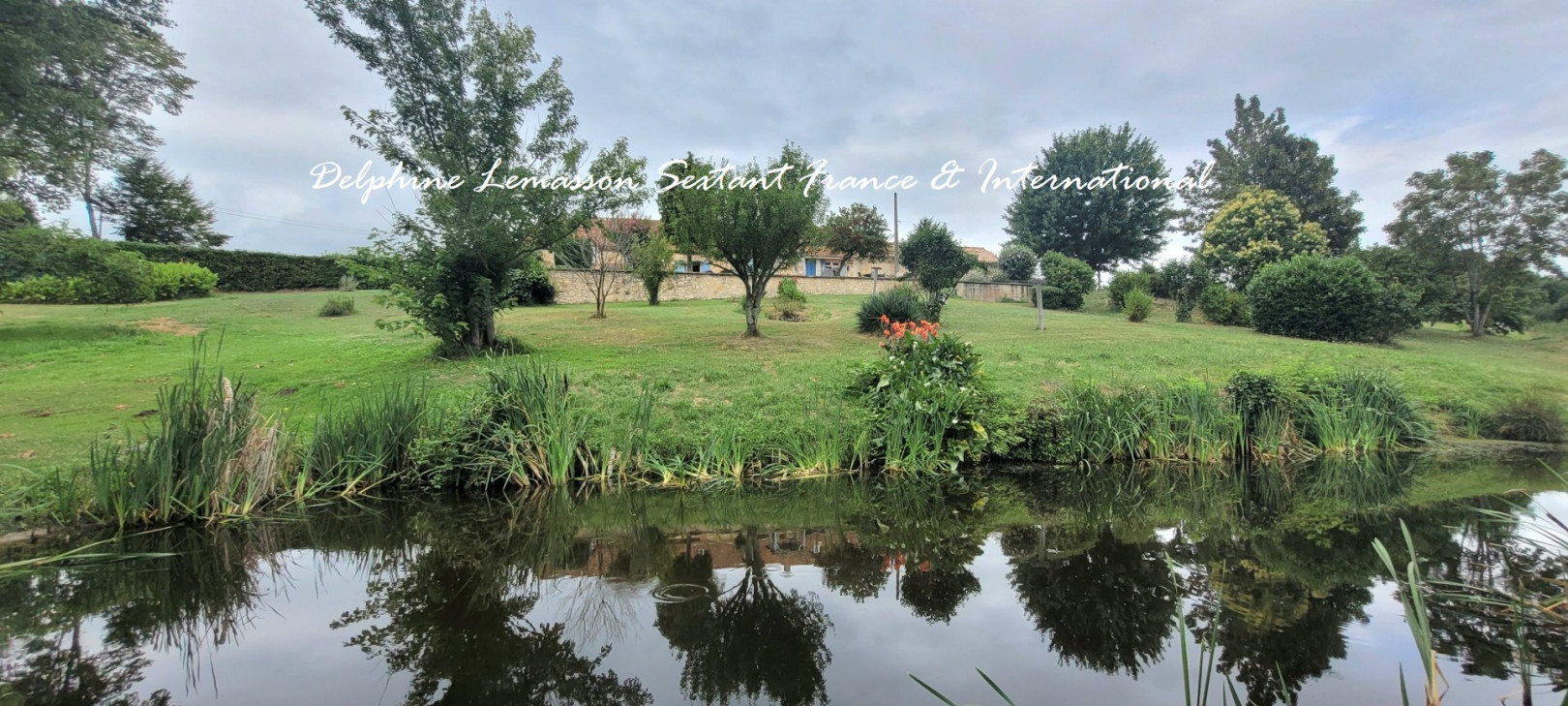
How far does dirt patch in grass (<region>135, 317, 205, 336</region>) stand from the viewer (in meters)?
14.4

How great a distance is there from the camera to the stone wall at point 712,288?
26297mm

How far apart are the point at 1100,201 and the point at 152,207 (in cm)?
5164

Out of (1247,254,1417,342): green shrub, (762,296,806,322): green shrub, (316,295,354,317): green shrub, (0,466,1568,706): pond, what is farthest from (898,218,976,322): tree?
(316,295,354,317): green shrub

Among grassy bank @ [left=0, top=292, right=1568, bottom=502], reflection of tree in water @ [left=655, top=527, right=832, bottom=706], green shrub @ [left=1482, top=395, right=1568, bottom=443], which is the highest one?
grassy bank @ [left=0, top=292, right=1568, bottom=502]

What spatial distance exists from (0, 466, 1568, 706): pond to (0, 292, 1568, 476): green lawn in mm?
2152

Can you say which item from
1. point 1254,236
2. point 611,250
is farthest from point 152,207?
point 1254,236

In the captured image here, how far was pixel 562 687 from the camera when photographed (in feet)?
9.93

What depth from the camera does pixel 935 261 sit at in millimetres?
19797

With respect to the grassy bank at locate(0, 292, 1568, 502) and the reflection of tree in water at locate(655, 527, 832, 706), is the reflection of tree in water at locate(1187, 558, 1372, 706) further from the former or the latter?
the grassy bank at locate(0, 292, 1568, 502)

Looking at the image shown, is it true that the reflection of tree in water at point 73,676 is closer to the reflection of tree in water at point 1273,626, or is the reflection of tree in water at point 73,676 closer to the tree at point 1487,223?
the reflection of tree in water at point 1273,626

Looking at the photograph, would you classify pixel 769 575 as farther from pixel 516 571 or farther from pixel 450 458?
pixel 450 458

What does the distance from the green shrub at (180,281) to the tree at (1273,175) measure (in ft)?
143

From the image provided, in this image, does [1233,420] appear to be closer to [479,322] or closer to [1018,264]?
[479,322]

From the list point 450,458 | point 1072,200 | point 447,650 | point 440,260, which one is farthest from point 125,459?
point 1072,200
